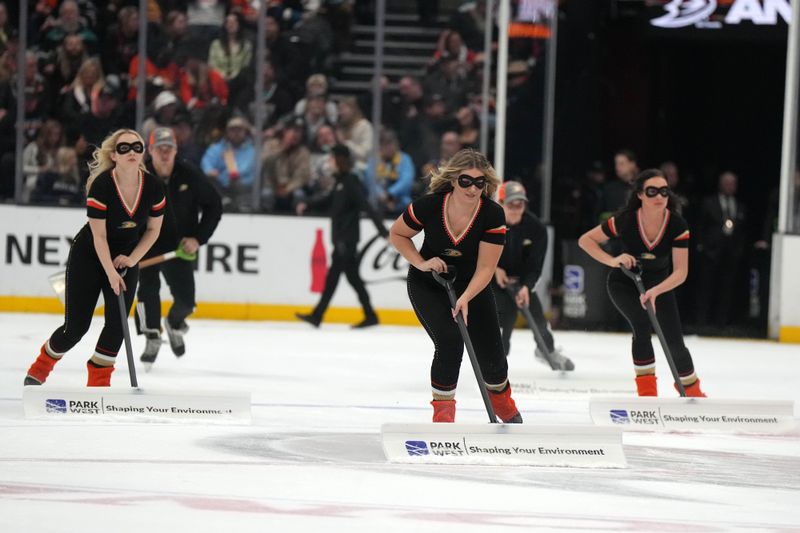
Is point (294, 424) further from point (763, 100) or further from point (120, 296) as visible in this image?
point (763, 100)

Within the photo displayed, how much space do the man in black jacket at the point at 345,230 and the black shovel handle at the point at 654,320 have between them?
5.20 meters

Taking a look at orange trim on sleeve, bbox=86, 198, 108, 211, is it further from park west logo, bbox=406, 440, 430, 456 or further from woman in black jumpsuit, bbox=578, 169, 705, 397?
woman in black jumpsuit, bbox=578, 169, 705, 397

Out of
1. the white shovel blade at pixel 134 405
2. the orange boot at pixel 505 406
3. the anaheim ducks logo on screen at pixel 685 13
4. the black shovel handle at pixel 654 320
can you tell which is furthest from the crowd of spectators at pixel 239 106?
the orange boot at pixel 505 406

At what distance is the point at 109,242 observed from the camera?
7.32 meters

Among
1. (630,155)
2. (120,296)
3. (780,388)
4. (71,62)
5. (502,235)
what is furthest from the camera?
(71,62)

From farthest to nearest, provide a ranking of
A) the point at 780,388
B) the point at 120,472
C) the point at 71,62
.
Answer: the point at 71,62, the point at 780,388, the point at 120,472

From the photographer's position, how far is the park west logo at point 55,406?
22.9ft

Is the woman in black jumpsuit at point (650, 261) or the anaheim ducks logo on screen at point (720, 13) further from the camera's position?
the anaheim ducks logo on screen at point (720, 13)

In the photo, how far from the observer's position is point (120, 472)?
18.8 ft

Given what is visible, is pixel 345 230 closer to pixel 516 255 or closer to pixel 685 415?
pixel 516 255

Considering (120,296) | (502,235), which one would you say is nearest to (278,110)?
(120,296)

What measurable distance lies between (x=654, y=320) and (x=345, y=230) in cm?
551

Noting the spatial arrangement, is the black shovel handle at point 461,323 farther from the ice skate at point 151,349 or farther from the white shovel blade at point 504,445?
the ice skate at point 151,349

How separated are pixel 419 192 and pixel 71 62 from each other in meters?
3.41
